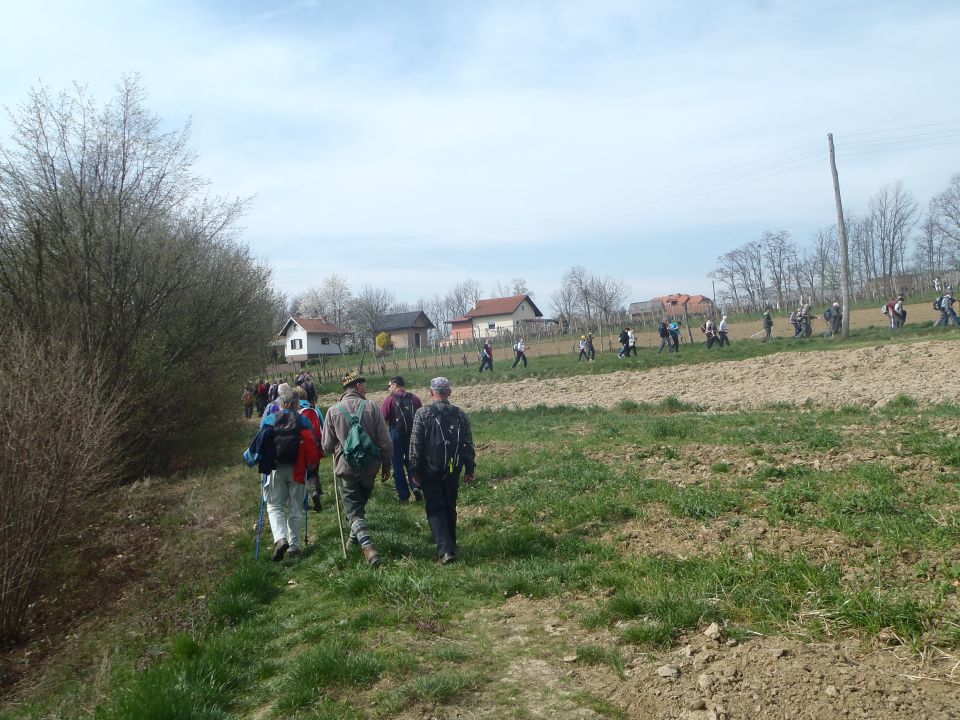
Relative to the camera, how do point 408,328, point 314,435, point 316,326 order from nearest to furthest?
point 314,435, point 316,326, point 408,328

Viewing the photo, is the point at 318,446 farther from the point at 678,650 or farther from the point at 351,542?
the point at 678,650

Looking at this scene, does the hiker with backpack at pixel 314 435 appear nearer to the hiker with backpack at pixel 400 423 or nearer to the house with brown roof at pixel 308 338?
the hiker with backpack at pixel 400 423

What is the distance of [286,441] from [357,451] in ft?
3.58

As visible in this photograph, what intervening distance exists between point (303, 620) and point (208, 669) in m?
0.99

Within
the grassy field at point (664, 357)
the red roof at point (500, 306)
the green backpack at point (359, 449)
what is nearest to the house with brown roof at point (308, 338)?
the red roof at point (500, 306)

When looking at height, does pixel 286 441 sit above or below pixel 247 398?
above

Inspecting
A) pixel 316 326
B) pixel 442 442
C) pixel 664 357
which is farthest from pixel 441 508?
pixel 316 326

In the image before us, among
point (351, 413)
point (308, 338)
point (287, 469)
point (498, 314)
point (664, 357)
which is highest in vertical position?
point (498, 314)

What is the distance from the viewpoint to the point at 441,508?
7.08m

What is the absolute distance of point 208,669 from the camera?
5.09 meters

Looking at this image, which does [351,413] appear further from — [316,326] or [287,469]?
[316,326]

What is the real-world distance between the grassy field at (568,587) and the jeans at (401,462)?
0.57 meters

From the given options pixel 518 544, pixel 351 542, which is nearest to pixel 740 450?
pixel 518 544

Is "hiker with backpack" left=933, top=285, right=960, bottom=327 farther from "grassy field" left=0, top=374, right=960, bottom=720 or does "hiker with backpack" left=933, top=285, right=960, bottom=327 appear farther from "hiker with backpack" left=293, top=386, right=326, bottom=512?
"hiker with backpack" left=293, top=386, right=326, bottom=512
